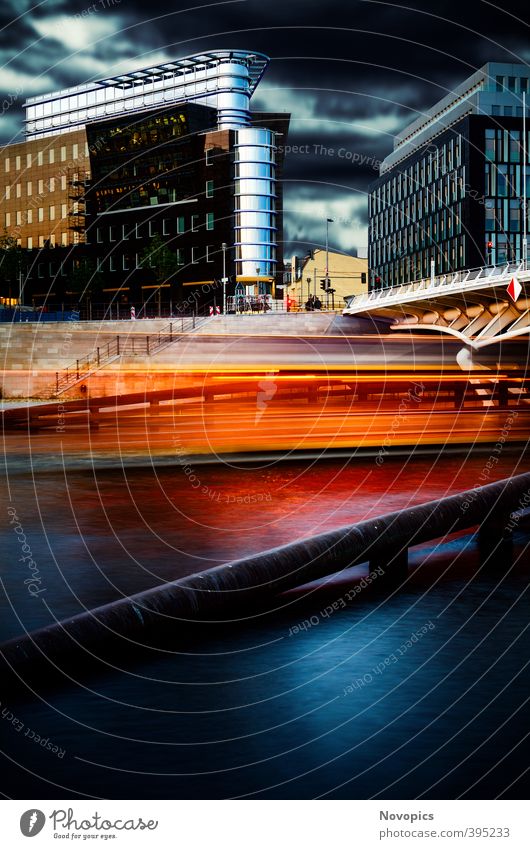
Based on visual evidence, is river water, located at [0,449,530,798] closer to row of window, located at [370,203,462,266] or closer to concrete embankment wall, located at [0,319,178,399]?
concrete embankment wall, located at [0,319,178,399]

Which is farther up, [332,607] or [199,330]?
[199,330]

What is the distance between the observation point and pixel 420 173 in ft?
480

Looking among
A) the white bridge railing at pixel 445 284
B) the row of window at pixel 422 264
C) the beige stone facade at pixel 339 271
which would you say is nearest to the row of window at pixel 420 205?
the row of window at pixel 422 264

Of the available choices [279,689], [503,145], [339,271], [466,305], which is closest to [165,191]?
[503,145]

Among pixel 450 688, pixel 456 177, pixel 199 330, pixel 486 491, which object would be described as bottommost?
pixel 450 688

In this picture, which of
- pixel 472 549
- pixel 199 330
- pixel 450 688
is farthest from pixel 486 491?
pixel 199 330

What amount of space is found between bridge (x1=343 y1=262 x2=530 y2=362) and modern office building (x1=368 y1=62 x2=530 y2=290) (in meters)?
35.8

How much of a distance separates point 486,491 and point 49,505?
8.67 meters

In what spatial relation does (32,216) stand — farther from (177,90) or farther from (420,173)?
(420,173)

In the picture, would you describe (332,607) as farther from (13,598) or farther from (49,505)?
(49,505)

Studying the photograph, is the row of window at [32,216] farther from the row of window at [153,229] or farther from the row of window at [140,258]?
the row of window at [140,258]

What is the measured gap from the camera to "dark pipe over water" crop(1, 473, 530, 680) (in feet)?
35.2

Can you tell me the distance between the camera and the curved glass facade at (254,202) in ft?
387

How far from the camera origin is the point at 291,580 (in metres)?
14.0
